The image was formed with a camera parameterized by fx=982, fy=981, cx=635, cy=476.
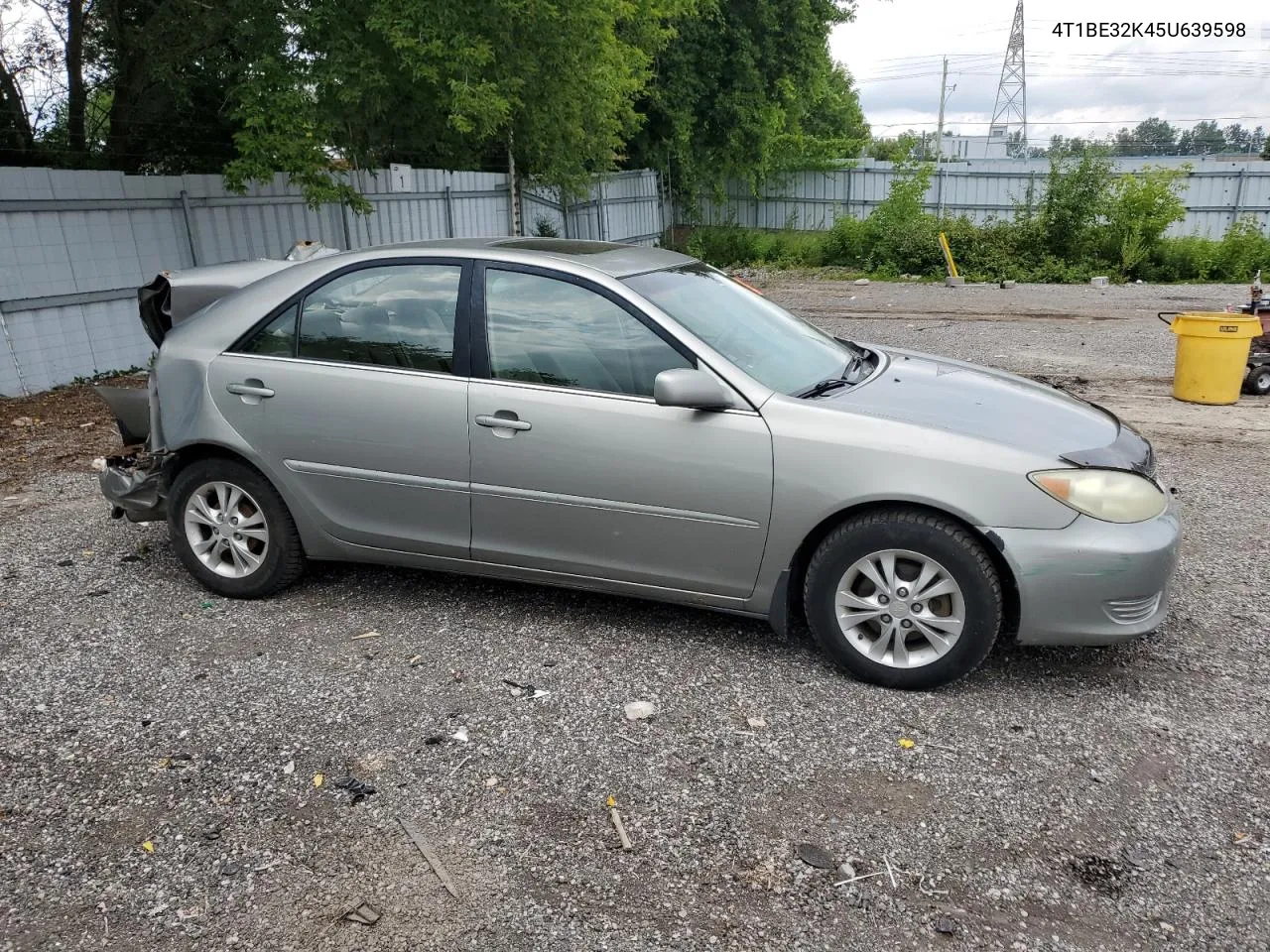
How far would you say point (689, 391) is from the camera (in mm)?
3830

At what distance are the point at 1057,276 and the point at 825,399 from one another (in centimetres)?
1911

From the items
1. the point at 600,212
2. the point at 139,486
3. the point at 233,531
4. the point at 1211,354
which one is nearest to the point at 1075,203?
the point at 600,212

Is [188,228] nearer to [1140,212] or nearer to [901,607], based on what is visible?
[901,607]

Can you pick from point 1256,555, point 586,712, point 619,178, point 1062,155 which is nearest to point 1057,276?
point 1062,155

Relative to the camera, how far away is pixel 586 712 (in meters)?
3.79

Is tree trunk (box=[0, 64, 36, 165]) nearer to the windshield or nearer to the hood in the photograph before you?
the windshield

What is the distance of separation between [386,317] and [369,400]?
1.30 feet

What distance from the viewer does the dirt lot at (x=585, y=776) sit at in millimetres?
2748

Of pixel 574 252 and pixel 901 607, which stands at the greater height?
pixel 574 252

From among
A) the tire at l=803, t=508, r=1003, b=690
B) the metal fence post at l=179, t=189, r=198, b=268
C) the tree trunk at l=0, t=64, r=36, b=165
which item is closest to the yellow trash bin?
the tire at l=803, t=508, r=1003, b=690

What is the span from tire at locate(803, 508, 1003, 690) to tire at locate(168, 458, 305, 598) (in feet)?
8.20

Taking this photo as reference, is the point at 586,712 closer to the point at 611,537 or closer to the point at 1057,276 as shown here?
the point at 611,537

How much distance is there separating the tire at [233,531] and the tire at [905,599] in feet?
8.20

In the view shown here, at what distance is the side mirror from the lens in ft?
12.5
